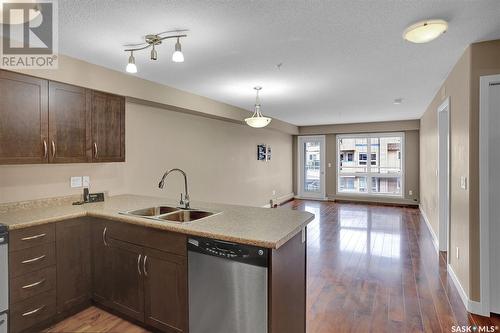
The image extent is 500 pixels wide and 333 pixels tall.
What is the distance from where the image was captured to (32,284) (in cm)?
218

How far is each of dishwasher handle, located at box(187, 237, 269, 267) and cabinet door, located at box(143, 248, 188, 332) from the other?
0.18 meters

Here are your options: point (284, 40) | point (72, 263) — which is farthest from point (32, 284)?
point (284, 40)

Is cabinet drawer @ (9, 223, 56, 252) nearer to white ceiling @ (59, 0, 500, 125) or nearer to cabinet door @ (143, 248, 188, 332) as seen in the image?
cabinet door @ (143, 248, 188, 332)

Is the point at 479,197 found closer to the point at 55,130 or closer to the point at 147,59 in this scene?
the point at 147,59

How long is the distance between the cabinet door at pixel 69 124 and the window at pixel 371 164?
7.52 m

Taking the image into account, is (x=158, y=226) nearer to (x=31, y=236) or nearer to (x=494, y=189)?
(x=31, y=236)

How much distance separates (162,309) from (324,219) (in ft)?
15.6

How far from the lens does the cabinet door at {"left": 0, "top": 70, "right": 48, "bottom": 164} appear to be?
223cm

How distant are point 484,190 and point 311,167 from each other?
22.8 ft

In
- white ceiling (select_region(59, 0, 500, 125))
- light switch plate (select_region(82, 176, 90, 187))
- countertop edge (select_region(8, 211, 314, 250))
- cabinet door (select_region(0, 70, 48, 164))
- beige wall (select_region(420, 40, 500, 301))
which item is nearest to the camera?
countertop edge (select_region(8, 211, 314, 250))

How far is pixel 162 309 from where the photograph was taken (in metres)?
2.11

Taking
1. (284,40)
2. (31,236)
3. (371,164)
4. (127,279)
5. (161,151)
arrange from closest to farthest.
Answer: (31,236) < (127,279) < (284,40) < (161,151) < (371,164)

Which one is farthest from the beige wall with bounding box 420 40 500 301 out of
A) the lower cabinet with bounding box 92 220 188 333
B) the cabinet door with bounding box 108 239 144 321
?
the cabinet door with bounding box 108 239 144 321

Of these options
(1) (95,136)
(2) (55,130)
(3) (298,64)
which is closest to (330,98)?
(3) (298,64)
